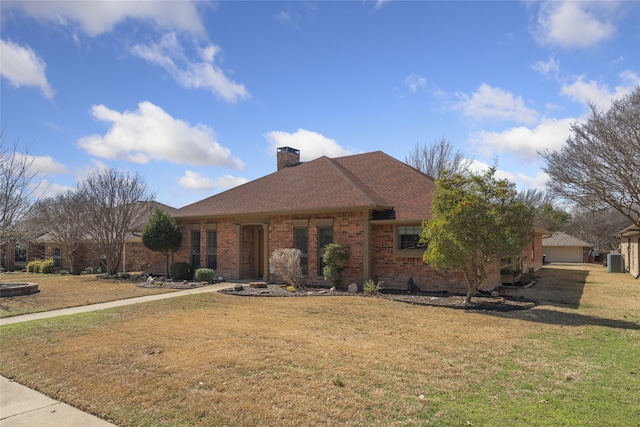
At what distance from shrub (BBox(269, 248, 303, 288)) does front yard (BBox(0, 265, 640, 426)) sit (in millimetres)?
5000

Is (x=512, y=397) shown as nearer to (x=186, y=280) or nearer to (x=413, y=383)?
(x=413, y=383)

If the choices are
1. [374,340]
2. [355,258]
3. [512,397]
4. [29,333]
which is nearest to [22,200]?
[29,333]

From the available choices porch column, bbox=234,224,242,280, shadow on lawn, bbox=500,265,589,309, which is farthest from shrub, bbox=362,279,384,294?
porch column, bbox=234,224,242,280

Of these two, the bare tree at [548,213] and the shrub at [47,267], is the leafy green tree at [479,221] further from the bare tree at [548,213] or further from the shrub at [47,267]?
the bare tree at [548,213]

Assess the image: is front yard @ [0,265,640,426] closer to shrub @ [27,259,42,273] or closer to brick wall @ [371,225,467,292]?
brick wall @ [371,225,467,292]

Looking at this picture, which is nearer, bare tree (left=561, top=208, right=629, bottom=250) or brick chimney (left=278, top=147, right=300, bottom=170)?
brick chimney (left=278, top=147, right=300, bottom=170)

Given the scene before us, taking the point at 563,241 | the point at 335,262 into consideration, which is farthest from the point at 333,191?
the point at 563,241

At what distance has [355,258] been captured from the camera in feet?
50.7

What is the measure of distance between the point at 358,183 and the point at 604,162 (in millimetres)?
14480

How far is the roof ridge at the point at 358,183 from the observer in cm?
1568

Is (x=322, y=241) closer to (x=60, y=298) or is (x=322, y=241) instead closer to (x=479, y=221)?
(x=479, y=221)

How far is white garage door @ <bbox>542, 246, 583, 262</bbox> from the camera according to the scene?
45.9m

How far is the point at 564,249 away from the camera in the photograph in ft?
152

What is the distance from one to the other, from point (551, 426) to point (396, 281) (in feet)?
35.3
